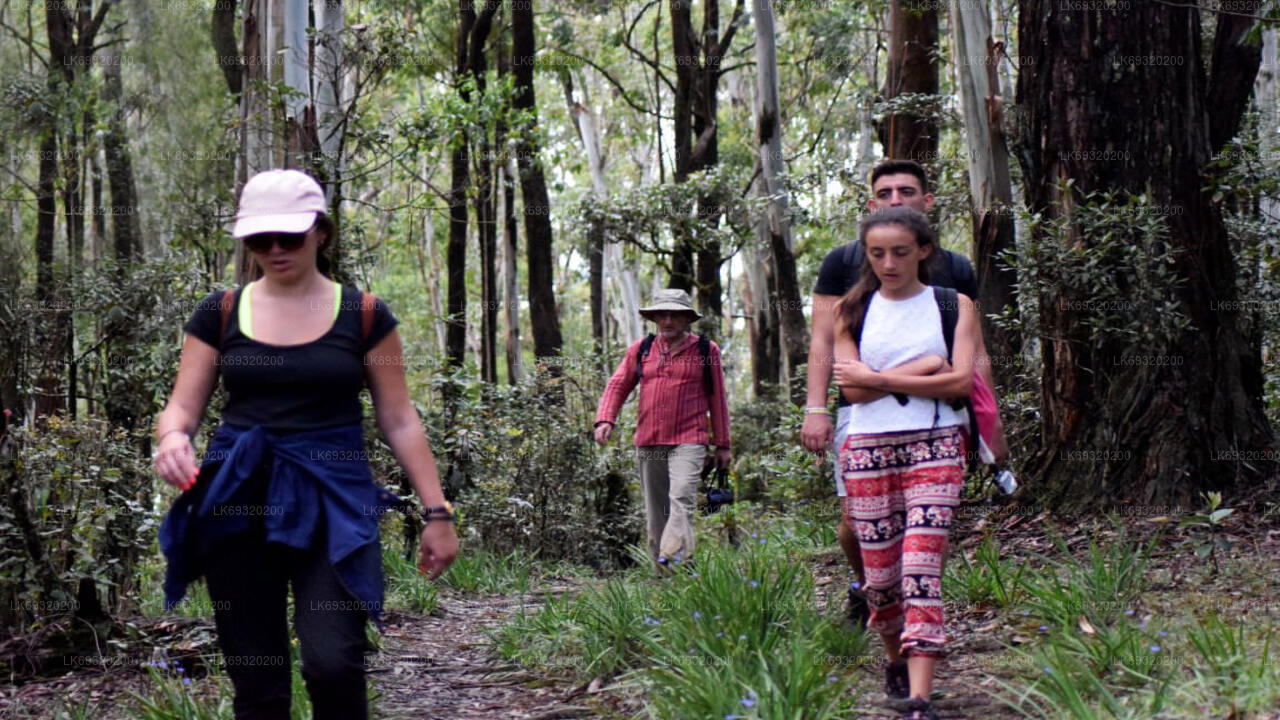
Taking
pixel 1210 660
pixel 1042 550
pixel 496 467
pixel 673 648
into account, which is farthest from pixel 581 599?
pixel 496 467

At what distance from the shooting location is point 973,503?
8.63 metres

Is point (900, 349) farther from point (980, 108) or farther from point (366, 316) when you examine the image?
point (980, 108)

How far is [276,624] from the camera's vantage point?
3338 millimetres

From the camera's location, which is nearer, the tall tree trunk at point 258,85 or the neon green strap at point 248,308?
the neon green strap at point 248,308

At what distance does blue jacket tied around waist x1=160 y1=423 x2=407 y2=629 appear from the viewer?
3.24 meters

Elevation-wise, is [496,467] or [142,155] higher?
[142,155]

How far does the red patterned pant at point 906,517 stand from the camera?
4.00 metres

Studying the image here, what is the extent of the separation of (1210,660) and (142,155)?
19.9m

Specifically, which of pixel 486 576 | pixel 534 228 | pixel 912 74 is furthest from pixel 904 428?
pixel 534 228

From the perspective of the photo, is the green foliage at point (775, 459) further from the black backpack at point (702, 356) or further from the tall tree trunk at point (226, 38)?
the tall tree trunk at point (226, 38)

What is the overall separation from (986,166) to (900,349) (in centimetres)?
617

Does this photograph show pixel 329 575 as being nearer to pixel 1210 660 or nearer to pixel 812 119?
pixel 1210 660

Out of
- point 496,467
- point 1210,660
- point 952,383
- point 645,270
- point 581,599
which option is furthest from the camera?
point 645,270

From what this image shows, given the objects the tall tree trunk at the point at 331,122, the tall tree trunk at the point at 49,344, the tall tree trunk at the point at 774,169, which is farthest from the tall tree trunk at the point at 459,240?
the tall tree trunk at the point at 331,122
